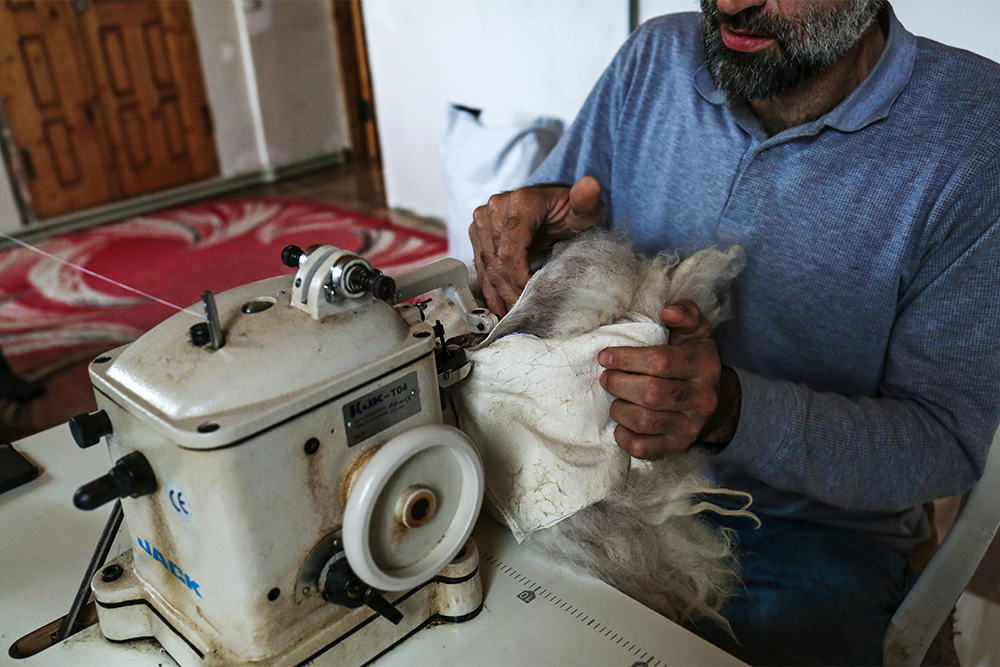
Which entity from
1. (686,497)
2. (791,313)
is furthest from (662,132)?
(686,497)

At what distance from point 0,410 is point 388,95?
2.26m

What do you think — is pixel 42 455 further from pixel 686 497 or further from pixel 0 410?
pixel 0 410

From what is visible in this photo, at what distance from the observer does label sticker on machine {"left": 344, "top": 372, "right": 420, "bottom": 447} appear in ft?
2.10

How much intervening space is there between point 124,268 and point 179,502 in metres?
3.12

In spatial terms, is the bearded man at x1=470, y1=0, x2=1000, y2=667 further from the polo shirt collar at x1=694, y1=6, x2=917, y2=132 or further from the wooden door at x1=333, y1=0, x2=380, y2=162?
the wooden door at x1=333, y1=0, x2=380, y2=162

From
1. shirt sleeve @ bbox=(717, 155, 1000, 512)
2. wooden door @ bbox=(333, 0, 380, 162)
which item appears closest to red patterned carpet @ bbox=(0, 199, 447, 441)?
wooden door @ bbox=(333, 0, 380, 162)

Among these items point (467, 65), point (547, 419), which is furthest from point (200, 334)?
point (467, 65)

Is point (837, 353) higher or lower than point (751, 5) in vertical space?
lower

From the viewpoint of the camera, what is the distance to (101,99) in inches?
168

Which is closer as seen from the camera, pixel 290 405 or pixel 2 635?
pixel 290 405

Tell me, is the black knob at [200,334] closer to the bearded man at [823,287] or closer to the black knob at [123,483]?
the black knob at [123,483]

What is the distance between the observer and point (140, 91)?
4422mm

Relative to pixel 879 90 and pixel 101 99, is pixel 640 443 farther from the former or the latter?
pixel 101 99

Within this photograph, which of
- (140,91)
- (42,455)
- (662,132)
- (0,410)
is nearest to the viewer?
(42,455)
